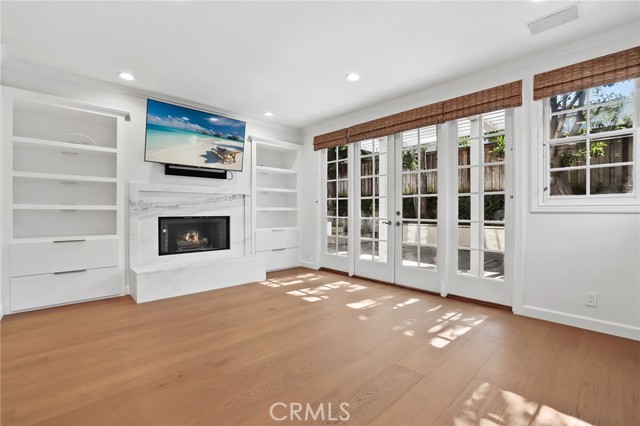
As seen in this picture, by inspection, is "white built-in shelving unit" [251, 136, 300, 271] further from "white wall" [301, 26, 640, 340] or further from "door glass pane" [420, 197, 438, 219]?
"white wall" [301, 26, 640, 340]

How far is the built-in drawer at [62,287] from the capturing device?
2990mm

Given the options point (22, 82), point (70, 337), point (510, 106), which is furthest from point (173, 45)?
point (510, 106)

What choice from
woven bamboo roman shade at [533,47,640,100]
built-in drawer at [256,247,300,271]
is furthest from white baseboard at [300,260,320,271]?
woven bamboo roman shade at [533,47,640,100]

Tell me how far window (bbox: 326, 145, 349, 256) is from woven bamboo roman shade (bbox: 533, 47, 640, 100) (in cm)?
258

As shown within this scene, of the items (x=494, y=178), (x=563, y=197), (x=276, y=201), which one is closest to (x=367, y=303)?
(x=494, y=178)

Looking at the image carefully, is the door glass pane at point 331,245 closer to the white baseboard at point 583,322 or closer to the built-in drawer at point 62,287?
the white baseboard at point 583,322

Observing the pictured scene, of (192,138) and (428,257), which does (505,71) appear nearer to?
(428,257)

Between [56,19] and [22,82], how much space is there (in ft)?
4.10

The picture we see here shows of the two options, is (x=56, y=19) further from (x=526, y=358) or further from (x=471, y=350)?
(x=526, y=358)

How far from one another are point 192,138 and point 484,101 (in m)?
3.62

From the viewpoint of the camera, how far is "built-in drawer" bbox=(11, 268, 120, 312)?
9.81 ft

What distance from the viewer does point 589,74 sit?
2.55 metres

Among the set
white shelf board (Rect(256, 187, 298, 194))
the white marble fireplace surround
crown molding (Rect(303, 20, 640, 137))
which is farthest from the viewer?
white shelf board (Rect(256, 187, 298, 194))

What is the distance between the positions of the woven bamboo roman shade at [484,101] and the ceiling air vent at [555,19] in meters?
0.58
